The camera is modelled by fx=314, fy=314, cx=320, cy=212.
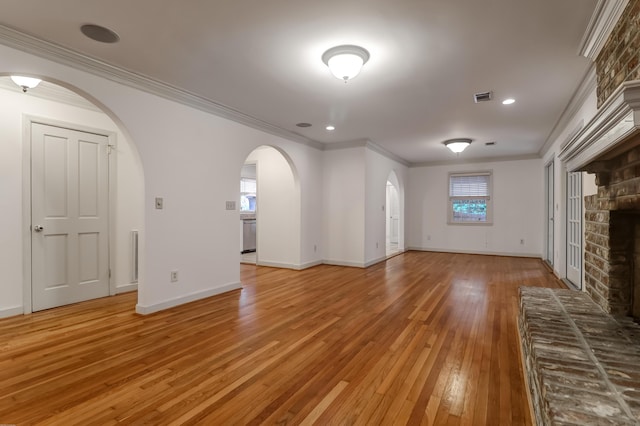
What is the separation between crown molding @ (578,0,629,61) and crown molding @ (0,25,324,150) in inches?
148

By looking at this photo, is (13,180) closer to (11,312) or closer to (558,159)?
(11,312)

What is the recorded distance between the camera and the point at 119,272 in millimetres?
4289

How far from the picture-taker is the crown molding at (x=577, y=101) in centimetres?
313

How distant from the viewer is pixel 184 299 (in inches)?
148

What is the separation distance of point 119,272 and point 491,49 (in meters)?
5.03

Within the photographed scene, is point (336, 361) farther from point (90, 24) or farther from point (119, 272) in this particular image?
point (119, 272)

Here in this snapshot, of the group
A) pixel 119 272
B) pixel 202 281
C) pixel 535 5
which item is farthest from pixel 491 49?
pixel 119 272

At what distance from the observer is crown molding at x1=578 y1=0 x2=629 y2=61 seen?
203 cm

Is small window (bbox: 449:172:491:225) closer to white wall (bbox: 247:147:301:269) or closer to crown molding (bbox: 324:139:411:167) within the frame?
crown molding (bbox: 324:139:411:167)

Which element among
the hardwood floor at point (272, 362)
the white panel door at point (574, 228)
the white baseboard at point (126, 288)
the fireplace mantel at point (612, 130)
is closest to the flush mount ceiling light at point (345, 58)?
the fireplace mantel at point (612, 130)

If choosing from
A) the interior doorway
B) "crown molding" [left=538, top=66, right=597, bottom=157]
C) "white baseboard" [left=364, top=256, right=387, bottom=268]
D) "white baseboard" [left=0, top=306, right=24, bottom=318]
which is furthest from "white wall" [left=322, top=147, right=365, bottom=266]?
"white baseboard" [left=0, top=306, right=24, bottom=318]

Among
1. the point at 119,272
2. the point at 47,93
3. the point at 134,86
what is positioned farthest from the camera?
the point at 119,272

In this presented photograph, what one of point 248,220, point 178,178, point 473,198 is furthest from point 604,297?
point 248,220

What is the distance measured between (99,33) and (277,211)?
414cm
